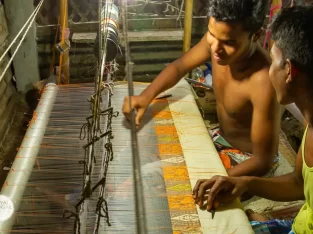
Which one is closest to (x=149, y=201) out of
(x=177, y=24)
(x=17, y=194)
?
(x=17, y=194)

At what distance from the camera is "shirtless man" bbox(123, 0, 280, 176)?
1.88 metres

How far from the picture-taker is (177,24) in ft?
14.0

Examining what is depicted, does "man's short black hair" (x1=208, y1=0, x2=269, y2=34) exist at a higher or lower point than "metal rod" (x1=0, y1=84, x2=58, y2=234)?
higher

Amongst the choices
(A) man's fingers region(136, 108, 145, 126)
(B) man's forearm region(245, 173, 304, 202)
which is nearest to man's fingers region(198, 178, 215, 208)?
(B) man's forearm region(245, 173, 304, 202)

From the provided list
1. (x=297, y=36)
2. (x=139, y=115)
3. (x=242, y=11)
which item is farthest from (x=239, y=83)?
(x=297, y=36)

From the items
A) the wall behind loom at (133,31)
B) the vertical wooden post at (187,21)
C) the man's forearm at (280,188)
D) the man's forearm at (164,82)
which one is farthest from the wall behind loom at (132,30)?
the man's forearm at (280,188)

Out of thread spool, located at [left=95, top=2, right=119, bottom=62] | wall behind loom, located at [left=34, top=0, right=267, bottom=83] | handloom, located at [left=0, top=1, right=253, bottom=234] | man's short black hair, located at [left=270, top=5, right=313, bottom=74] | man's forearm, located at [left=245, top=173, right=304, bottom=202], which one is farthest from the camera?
wall behind loom, located at [left=34, top=0, right=267, bottom=83]

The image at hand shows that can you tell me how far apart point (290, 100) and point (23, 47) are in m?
2.78

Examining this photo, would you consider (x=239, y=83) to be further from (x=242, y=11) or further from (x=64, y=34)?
(x=64, y=34)

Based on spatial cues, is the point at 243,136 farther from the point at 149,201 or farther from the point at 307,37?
the point at 307,37

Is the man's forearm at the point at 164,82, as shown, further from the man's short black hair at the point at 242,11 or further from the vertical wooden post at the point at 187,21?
the vertical wooden post at the point at 187,21

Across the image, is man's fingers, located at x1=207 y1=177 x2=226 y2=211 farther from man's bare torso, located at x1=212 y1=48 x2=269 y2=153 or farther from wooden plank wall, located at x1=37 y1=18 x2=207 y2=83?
wooden plank wall, located at x1=37 y1=18 x2=207 y2=83

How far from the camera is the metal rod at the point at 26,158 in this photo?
1.51 metres

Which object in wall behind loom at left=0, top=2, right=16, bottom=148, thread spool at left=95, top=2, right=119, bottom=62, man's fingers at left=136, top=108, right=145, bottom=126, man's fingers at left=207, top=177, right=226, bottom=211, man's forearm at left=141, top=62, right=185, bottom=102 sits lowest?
wall behind loom at left=0, top=2, right=16, bottom=148
